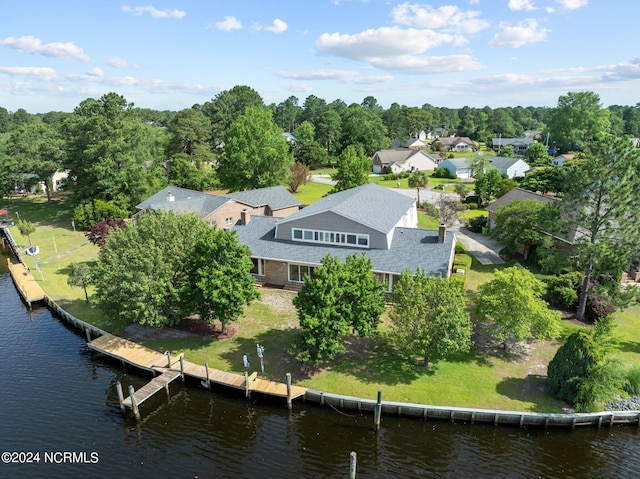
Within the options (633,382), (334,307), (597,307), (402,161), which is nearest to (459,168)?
(402,161)

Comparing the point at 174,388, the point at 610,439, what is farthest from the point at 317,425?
the point at 610,439

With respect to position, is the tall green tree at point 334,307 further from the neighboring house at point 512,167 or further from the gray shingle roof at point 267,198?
the neighboring house at point 512,167

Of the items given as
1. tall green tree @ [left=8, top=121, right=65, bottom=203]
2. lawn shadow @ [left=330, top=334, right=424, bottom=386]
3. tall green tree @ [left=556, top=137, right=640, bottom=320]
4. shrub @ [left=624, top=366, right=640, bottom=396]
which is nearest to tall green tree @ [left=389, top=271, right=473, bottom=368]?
lawn shadow @ [left=330, top=334, right=424, bottom=386]

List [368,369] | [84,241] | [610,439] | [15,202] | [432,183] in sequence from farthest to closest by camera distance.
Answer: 1. [432,183]
2. [15,202]
3. [84,241]
4. [368,369]
5. [610,439]

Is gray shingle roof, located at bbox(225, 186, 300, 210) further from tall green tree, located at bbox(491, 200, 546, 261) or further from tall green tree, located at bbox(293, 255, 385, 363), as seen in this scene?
tall green tree, located at bbox(293, 255, 385, 363)

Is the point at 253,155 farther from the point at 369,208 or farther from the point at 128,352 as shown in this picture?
the point at 128,352

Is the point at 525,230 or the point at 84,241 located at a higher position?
the point at 525,230

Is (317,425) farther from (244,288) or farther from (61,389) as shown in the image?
(61,389)
